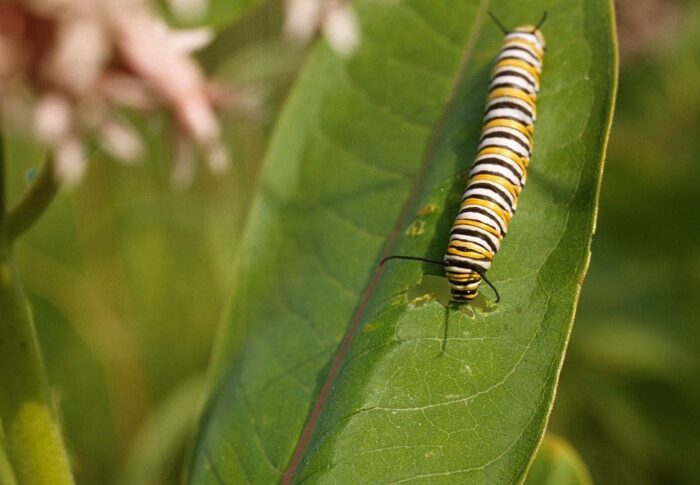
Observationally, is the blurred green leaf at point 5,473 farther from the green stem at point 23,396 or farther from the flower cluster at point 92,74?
the flower cluster at point 92,74

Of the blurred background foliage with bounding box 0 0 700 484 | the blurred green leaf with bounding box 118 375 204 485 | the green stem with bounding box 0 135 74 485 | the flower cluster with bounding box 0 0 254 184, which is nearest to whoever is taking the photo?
the flower cluster with bounding box 0 0 254 184

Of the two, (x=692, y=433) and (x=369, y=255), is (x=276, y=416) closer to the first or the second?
(x=369, y=255)

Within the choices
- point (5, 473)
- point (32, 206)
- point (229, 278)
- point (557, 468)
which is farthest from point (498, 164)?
point (229, 278)

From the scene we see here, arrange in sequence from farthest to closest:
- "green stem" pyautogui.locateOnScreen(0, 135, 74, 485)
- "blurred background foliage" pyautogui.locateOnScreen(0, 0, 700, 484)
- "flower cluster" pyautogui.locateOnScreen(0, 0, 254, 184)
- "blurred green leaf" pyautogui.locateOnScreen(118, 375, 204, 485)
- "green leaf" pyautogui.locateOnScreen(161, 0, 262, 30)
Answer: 1. "blurred background foliage" pyautogui.locateOnScreen(0, 0, 700, 484)
2. "blurred green leaf" pyautogui.locateOnScreen(118, 375, 204, 485)
3. "green leaf" pyautogui.locateOnScreen(161, 0, 262, 30)
4. "green stem" pyautogui.locateOnScreen(0, 135, 74, 485)
5. "flower cluster" pyautogui.locateOnScreen(0, 0, 254, 184)

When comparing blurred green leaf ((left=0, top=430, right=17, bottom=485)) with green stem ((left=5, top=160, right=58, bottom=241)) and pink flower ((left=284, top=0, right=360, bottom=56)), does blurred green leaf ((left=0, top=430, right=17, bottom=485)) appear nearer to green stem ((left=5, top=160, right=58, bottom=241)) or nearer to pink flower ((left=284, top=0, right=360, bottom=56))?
green stem ((left=5, top=160, right=58, bottom=241))

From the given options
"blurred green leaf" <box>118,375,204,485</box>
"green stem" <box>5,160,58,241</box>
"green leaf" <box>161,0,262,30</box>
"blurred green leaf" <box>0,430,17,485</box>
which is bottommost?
"blurred green leaf" <box>118,375,204,485</box>

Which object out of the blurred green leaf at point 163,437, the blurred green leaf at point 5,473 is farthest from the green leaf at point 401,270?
the blurred green leaf at point 163,437

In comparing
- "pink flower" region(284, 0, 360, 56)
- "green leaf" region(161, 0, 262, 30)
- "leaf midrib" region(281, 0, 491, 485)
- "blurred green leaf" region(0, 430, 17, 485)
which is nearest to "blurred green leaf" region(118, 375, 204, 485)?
"blurred green leaf" region(0, 430, 17, 485)
